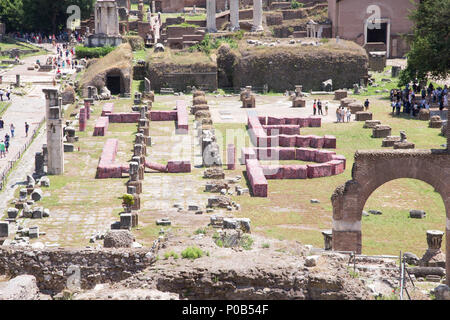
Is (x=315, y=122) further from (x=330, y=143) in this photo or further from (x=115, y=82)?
(x=115, y=82)

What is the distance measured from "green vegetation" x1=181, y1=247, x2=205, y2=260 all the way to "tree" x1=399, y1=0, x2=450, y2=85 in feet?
128

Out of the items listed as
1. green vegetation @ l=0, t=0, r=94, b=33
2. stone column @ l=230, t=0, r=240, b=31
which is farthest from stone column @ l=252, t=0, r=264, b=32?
green vegetation @ l=0, t=0, r=94, b=33

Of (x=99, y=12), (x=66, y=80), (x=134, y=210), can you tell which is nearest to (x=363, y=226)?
(x=134, y=210)

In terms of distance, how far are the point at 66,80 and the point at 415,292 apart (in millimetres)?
55381

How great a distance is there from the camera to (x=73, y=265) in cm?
2353

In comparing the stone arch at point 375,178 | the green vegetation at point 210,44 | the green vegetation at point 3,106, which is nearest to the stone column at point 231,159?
the stone arch at point 375,178

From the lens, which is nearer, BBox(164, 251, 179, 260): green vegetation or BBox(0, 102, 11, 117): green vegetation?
BBox(164, 251, 179, 260): green vegetation

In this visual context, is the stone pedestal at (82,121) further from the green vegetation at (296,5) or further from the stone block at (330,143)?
the green vegetation at (296,5)

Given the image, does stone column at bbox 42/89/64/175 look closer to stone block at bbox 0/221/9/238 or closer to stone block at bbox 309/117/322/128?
stone block at bbox 0/221/9/238

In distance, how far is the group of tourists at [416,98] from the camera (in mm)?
58781

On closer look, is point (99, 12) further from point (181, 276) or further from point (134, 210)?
point (181, 276)

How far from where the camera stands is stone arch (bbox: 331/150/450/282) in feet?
92.3

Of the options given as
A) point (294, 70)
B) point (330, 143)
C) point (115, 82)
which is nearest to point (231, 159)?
point (330, 143)

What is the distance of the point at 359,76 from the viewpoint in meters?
69.7
